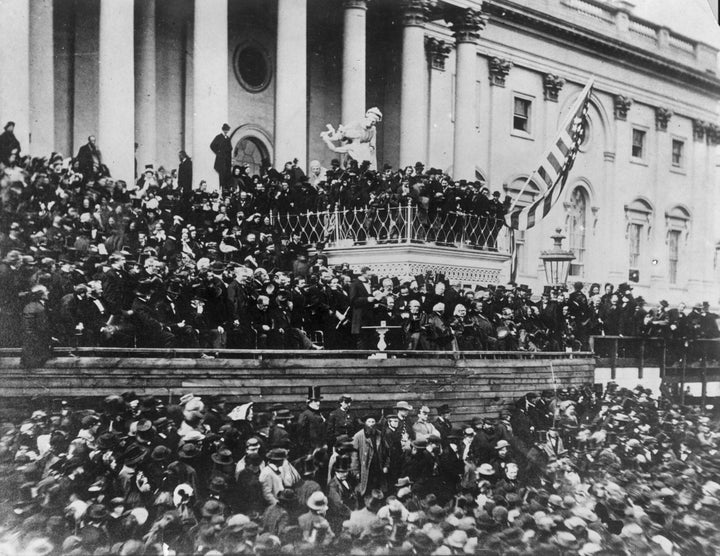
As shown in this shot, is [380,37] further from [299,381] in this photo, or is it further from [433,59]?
[299,381]

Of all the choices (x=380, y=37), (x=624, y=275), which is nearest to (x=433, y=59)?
(x=380, y=37)

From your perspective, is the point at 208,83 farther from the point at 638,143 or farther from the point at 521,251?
the point at 638,143

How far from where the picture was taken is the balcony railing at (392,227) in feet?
73.3

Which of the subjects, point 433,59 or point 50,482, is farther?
point 433,59

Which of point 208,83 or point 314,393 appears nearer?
point 314,393

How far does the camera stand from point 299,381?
14531 millimetres

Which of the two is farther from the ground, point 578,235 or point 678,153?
point 678,153

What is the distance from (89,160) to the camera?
2006cm

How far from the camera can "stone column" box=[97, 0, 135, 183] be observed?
21.3m

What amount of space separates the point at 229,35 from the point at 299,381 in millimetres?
16435

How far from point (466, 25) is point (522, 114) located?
768cm

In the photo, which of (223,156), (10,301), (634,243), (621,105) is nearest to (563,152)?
(223,156)

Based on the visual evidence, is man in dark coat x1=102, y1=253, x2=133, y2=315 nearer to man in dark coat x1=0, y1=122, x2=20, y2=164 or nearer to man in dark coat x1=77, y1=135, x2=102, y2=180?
man in dark coat x1=0, y1=122, x2=20, y2=164

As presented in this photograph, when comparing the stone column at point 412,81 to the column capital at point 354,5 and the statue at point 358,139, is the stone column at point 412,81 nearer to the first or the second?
the column capital at point 354,5
